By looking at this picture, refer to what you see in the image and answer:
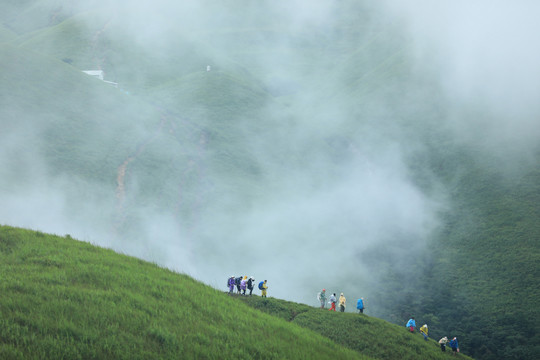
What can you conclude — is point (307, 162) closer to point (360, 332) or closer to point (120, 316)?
point (360, 332)

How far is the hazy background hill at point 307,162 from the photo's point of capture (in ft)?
160

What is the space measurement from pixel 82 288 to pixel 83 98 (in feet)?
229

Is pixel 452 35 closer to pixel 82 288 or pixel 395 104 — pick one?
pixel 395 104

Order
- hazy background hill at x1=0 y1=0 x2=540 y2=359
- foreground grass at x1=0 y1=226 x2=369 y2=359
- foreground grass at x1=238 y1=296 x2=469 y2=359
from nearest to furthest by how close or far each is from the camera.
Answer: foreground grass at x1=0 y1=226 x2=369 y2=359 → foreground grass at x1=238 y1=296 x2=469 y2=359 → hazy background hill at x1=0 y1=0 x2=540 y2=359

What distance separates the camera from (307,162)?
8444cm

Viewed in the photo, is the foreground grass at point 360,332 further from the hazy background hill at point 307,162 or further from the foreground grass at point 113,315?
the hazy background hill at point 307,162

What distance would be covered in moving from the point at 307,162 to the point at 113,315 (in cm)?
7150

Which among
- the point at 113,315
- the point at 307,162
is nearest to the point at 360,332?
the point at 113,315

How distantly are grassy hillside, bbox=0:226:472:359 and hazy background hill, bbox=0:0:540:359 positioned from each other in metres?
22.6

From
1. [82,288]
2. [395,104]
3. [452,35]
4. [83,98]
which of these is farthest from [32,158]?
[452,35]

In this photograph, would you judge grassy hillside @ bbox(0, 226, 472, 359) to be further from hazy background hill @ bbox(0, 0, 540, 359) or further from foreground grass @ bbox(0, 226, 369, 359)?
hazy background hill @ bbox(0, 0, 540, 359)

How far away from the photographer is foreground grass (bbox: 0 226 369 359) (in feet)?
40.7

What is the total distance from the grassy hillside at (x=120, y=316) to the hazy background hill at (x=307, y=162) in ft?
74.2

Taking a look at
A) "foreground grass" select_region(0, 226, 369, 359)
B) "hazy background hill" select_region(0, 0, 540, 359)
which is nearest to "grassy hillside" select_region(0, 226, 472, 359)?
"foreground grass" select_region(0, 226, 369, 359)
